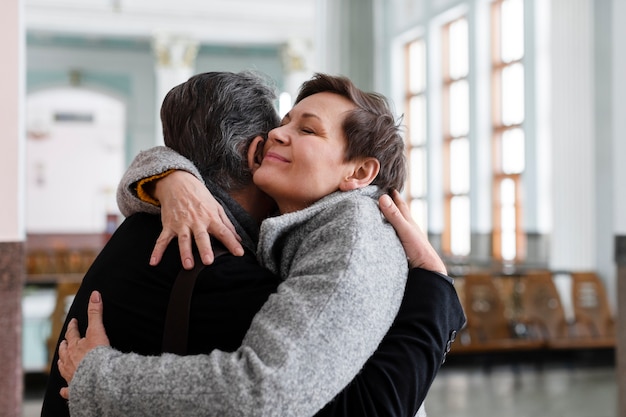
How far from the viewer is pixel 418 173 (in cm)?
1761

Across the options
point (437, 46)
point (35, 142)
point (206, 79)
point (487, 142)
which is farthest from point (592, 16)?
point (35, 142)

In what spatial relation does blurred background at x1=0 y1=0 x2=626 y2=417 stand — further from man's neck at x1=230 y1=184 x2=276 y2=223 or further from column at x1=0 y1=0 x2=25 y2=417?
man's neck at x1=230 y1=184 x2=276 y2=223

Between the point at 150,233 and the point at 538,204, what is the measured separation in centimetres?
1176

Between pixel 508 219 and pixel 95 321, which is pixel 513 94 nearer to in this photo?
pixel 508 219

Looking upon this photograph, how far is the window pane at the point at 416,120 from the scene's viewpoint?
17375 mm

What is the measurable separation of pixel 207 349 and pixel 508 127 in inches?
521

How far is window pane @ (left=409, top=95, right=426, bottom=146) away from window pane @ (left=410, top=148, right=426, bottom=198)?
21cm

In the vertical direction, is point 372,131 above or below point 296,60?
below

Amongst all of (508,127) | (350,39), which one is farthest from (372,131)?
(350,39)

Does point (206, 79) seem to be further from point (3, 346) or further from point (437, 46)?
point (437, 46)

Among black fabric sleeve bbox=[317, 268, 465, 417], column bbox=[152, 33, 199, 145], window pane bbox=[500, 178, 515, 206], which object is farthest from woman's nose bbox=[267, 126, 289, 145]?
column bbox=[152, 33, 199, 145]

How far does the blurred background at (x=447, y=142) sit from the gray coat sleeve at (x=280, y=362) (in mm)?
522

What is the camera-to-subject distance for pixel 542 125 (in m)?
13.0

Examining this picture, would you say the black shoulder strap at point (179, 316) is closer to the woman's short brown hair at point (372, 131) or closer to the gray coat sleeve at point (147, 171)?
the gray coat sleeve at point (147, 171)
